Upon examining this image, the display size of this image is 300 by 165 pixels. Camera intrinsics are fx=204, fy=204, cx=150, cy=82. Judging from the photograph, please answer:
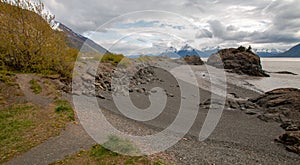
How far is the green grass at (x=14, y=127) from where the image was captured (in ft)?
21.2

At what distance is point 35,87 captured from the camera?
43.2 feet

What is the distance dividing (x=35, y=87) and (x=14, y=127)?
5.80 meters

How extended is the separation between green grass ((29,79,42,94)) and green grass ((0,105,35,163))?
8.87 ft

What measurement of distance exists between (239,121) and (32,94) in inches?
496

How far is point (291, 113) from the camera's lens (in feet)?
42.3

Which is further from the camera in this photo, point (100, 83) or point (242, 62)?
point (242, 62)

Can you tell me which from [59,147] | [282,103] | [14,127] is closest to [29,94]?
[14,127]

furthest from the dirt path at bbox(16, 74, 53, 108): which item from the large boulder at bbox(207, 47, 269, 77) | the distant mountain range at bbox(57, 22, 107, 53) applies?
the large boulder at bbox(207, 47, 269, 77)

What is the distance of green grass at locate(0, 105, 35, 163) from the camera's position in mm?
6459

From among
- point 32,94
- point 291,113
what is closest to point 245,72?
point 291,113

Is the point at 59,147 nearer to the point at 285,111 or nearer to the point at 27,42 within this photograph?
the point at 27,42

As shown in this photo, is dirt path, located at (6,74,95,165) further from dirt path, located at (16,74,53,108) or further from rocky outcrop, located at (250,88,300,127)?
rocky outcrop, located at (250,88,300,127)

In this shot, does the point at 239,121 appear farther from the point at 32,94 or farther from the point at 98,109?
the point at 32,94

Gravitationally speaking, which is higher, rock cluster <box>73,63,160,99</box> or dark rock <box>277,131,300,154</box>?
rock cluster <box>73,63,160,99</box>
